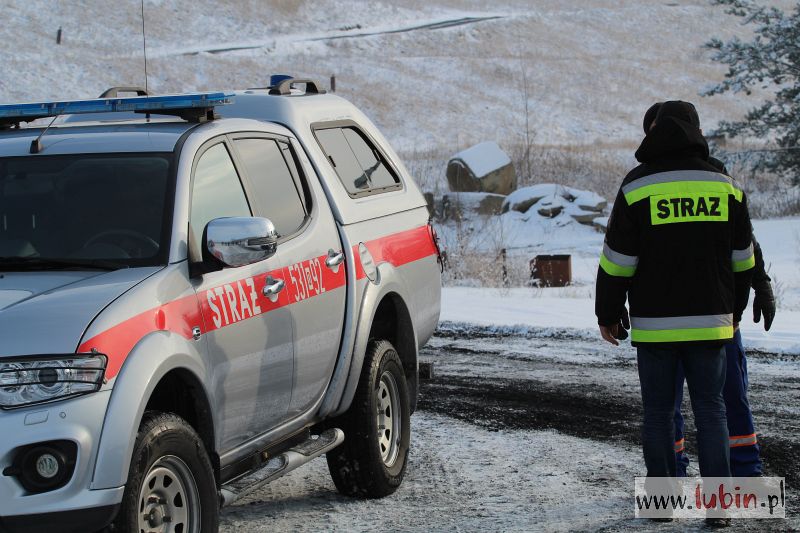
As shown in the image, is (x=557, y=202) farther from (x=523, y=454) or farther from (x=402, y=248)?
(x=402, y=248)

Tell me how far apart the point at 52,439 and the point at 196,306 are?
966mm

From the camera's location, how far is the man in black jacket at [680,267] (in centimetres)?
541

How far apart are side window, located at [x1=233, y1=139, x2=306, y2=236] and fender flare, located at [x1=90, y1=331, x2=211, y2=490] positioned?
131 cm

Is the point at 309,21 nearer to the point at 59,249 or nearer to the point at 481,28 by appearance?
the point at 481,28

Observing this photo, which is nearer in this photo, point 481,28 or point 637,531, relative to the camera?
point 637,531

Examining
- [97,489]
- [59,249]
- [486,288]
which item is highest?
[59,249]

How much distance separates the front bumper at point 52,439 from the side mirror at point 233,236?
899 millimetres

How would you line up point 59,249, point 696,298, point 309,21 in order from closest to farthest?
point 59,249
point 696,298
point 309,21

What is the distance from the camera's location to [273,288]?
517 cm

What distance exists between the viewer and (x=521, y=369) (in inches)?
391

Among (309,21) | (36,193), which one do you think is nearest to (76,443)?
(36,193)

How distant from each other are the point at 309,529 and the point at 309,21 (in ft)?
218

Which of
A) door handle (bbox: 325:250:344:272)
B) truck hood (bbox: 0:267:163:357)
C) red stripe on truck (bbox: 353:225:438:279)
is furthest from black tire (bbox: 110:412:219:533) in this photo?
red stripe on truck (bbox: 353:225:438:279)

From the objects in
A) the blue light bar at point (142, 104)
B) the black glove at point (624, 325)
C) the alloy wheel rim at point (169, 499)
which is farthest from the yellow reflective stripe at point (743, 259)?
the alloy wheel rim at point (169, 499)
